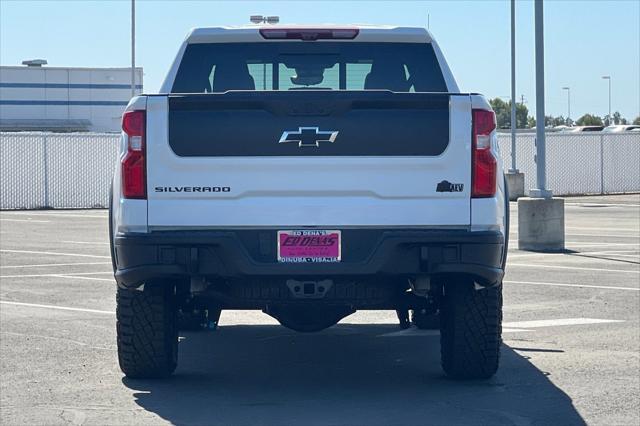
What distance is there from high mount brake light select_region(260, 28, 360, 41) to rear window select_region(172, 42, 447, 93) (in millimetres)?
166

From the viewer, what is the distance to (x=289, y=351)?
10.1m

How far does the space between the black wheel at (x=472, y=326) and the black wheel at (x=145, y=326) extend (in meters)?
1.78

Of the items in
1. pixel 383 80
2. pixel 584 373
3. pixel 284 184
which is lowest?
pixel 584 373

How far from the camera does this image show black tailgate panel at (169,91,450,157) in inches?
293

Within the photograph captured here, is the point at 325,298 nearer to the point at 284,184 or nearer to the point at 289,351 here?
the point at 284,184

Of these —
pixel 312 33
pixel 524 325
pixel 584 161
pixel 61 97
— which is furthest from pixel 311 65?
pixel 61 97

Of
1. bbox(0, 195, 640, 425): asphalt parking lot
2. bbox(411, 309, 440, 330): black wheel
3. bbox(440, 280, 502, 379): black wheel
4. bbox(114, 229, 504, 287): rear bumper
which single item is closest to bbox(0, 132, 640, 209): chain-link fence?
bbox(0, 195, 640, 425): asphalt parking lot

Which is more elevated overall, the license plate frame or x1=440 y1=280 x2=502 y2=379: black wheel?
the license plate frame

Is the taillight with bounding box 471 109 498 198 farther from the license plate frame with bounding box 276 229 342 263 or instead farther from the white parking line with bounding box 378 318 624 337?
the white parking line with bounding box 378 318 624 337

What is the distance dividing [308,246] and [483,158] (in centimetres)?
113

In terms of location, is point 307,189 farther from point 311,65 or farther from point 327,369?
point 327,369

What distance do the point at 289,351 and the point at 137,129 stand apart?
320 centimetres

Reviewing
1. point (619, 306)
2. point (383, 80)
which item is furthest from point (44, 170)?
point (383, 80)

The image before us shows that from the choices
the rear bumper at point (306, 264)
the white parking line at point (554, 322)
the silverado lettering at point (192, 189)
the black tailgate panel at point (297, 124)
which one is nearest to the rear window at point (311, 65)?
the black tailgate panel at point (297, 124)
